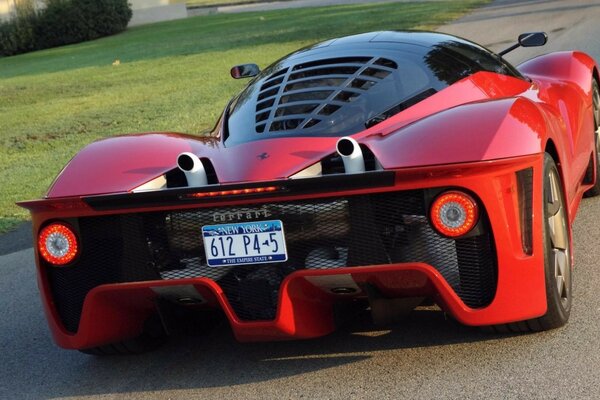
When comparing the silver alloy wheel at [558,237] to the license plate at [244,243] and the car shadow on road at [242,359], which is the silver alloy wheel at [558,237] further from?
the license plate at [244,243]

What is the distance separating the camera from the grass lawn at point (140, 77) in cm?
1402

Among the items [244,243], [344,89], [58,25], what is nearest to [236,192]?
[244,243]

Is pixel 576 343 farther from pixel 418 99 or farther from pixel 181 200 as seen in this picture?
pixel 181 200

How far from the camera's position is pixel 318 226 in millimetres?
4480

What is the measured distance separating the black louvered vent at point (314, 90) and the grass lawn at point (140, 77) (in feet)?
14.0

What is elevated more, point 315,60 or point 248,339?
point 315,60

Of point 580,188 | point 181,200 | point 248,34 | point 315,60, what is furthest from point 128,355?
point 248,34

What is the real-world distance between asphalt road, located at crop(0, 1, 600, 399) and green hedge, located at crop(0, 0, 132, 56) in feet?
104

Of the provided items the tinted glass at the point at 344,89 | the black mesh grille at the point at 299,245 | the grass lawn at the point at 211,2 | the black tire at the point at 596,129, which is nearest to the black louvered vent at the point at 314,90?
the tinted glass at the point at 344,89

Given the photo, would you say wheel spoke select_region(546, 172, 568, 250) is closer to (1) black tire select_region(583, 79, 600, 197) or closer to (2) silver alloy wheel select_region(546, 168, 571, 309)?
(2) silver alloy wheel select_region(546, 168, 571, 309)

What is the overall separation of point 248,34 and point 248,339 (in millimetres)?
25002

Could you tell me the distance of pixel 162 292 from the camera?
4.73 meters

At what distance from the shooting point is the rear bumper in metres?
4.36

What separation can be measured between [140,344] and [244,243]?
108cm
